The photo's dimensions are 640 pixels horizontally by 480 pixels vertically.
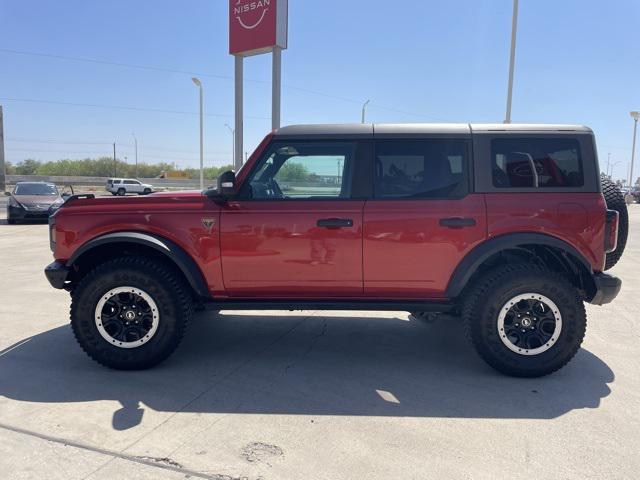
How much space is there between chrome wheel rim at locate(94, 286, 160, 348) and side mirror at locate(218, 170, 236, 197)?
1049 mm

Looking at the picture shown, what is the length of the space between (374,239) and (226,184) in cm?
122

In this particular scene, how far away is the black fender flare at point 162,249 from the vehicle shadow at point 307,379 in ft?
2.45

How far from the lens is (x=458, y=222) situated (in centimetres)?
371

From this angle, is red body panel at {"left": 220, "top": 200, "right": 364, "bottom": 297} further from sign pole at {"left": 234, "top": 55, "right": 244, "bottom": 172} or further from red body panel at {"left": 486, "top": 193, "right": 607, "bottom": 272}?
sign pole at {"left": 234, "top": 55, "right": 244, "bottom": 172}

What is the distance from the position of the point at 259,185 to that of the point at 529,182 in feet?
6.99

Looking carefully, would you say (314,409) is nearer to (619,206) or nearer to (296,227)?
(296,227)

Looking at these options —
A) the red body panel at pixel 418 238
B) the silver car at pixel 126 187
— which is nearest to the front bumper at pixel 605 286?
the red body panel at pixel 418 238

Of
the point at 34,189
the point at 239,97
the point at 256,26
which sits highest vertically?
the point at 256,26

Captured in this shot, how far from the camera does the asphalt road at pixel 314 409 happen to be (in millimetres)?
2623

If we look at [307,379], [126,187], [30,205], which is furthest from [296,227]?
[126,187]

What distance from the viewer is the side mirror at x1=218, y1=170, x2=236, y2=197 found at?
3770 mm

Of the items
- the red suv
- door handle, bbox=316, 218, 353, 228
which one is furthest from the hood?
door handle, bbox=316, 218, 353, 228

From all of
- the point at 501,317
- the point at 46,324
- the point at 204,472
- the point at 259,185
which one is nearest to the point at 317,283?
the point at 259,185

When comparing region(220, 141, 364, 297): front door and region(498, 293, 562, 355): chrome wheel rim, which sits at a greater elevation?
region(220, 141, 364, 297): front door
